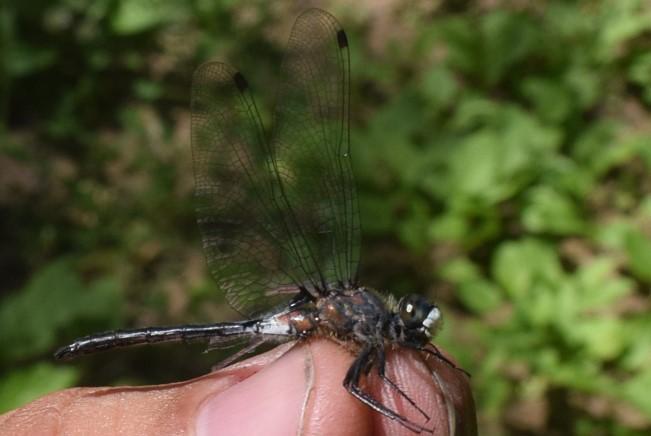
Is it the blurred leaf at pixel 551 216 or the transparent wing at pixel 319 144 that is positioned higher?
the transparent wing at pixel 319 144

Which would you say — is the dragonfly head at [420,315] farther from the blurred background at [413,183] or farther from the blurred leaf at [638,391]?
the blurred leaf at [638,391]

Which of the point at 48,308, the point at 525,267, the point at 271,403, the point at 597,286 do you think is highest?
the point at 48,308

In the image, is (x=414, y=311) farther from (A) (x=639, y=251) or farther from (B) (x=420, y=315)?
(A) (x=639, y=251)

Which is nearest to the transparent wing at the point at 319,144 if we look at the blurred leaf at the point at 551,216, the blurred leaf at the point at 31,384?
the blurred leaf at the point at 31,384

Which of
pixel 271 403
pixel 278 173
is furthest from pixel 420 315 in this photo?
pixel 278 173

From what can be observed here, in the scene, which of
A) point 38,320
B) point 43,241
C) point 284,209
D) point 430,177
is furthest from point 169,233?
point 284,209

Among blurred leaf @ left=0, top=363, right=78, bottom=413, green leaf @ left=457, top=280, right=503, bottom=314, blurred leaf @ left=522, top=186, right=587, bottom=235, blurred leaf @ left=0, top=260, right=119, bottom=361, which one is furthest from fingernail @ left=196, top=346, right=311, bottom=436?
blurred leaf @ left=522, top=186, right=587, bottom=235

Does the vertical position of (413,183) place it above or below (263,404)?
above
